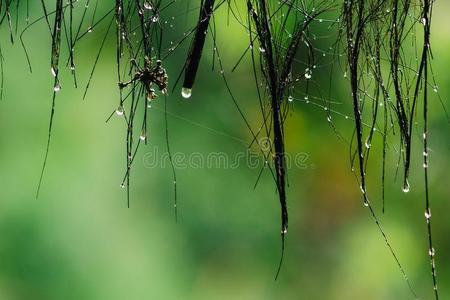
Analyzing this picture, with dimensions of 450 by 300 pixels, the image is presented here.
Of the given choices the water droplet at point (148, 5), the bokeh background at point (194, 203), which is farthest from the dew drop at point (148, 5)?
the bokeh background at point (194, 203)

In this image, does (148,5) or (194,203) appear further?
(194,203)

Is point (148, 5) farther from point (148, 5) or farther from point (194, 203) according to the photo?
point (194, 203)

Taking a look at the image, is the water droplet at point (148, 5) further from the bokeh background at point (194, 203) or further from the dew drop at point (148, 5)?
the bokeh background at point (194, 203)

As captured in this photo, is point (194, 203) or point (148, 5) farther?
point (194, 203)

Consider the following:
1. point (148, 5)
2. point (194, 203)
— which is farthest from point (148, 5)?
point (194, 203)

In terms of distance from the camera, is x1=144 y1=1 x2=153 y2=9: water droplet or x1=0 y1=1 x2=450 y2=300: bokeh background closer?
x1=144 y1=1 x2=153 y2=9: water droplet

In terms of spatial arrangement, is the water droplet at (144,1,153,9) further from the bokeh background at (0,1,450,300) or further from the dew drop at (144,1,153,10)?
the bokeh background at (0,1,450,300)

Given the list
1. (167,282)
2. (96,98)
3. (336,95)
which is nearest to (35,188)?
(96,98)

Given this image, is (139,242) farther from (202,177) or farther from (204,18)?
(204,18)

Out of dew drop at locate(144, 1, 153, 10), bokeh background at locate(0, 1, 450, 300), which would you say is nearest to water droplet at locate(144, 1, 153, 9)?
dew drop at locate(144, 1, 153, 10)
